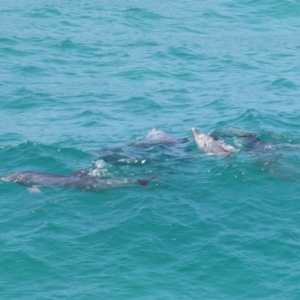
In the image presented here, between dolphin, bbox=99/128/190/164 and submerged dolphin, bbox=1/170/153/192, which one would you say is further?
dolphin, bbox=99/128/190/164

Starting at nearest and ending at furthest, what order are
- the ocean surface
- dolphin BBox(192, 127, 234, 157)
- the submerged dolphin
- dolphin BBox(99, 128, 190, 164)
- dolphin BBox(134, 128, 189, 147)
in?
the ocean surface, the submerged dolphin, dolphin BBox(99, 128, 190, 164), dolphin BBox(192, 127, 234, 157), dolphin BBox(134, 128, 189, 147)

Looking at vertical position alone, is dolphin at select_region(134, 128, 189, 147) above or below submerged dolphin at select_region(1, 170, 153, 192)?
above

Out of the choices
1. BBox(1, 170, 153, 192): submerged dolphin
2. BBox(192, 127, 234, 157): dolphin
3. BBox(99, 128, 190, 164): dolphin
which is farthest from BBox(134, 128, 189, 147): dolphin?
BBox(1, 170, 153, 192): submerged dolphin

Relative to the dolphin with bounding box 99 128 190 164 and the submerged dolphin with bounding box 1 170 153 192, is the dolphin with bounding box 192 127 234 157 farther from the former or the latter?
the submerged dolphin with bounding box 1 170 153 192

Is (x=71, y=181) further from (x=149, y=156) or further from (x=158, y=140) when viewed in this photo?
(x=158, y=140)

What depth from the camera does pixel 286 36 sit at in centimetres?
4422

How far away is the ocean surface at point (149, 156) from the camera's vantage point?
774 inches

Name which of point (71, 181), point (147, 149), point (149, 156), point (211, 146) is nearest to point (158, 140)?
point (147, 149)

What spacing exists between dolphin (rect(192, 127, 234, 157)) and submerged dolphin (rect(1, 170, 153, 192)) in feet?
11.2

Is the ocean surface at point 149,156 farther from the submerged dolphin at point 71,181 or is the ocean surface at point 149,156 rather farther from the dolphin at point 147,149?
the submerged dolphin at point 71,181

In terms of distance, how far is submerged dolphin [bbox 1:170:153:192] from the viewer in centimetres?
2392

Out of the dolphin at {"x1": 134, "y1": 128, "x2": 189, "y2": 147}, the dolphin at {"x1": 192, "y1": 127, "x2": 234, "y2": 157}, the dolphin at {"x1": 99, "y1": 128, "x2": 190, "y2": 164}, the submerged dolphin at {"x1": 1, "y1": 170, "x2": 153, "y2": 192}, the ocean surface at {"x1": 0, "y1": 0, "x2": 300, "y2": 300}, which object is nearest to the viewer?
the ocean surface at {"x1": 0, "y1": 0, "x2": 300, "y2": 300}

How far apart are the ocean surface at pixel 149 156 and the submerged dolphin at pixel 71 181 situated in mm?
233

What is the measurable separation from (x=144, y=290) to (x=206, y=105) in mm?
15349
